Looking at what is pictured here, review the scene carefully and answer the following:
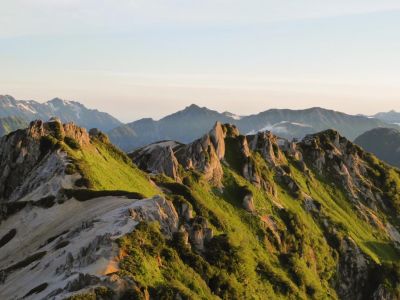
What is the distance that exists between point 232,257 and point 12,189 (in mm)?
59167

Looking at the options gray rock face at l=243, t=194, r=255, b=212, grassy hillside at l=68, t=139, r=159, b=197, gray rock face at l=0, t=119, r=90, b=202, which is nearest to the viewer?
grassy hillside at l=68, t=139, r=159, b=197

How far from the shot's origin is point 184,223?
300ft

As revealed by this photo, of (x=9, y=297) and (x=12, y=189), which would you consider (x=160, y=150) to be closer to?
(x=12, y=189)

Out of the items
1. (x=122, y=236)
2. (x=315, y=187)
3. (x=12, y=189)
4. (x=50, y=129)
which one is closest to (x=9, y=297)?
(x=122, y=236)

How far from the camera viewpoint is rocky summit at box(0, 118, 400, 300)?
7131cm

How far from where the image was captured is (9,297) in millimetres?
73250

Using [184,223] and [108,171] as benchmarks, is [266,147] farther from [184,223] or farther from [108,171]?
[184,223]

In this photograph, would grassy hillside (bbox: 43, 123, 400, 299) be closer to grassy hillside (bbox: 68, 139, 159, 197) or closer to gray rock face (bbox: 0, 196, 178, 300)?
grassy hillside (bbox: 68, 139, 159, 197)

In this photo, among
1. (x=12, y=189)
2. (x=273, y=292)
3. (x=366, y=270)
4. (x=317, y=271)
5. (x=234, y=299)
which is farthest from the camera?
(x=366, y=270)

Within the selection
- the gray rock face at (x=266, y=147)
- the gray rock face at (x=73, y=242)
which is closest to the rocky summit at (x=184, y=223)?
the gray rock face at (x=73, y=242)

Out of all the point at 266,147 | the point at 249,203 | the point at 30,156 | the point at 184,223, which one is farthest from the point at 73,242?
the point at 266,147

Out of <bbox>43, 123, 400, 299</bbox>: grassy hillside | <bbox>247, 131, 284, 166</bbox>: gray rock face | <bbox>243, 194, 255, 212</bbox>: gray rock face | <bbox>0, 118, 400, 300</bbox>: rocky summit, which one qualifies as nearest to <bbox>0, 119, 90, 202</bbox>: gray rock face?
<bbox>0, 118, 400, 300</bbox>: rocky summit

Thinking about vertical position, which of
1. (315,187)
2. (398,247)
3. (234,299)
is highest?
(234,299)

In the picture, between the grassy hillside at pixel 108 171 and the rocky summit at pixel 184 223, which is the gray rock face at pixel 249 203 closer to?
the rocky summit at pixel 184 223
